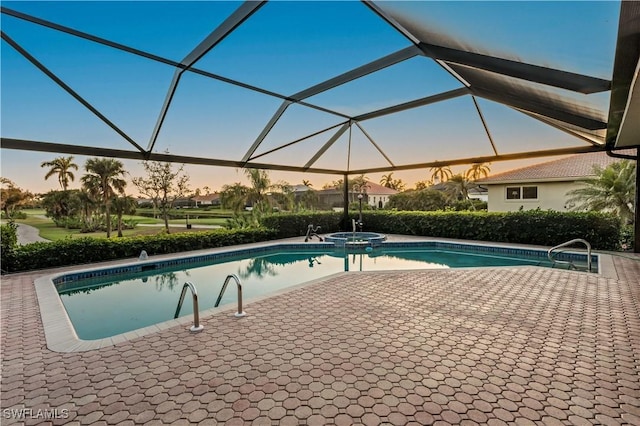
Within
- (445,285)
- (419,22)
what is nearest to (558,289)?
(445,285)

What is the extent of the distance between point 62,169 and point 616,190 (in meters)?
17.9

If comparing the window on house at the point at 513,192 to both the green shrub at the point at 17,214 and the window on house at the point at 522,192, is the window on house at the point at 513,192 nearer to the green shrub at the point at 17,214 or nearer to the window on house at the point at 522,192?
the window on house at the point at 522,192

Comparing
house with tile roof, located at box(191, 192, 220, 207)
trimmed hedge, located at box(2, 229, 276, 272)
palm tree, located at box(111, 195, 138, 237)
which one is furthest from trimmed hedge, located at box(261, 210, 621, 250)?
palm tree, located at box(111, 195, 138, 237)

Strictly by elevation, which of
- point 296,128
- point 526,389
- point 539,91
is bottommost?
point 526,389

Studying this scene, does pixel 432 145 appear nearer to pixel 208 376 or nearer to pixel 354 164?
pixel 354 164

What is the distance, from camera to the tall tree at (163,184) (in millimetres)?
12922

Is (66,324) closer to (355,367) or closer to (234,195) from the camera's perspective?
(355,367)

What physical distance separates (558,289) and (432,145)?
6.02 meters

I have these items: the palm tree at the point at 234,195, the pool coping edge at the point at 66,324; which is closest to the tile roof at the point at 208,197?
the palm tree at the point at 234,195

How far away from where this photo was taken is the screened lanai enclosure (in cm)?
301

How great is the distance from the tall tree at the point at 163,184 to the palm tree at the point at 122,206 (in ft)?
3.06

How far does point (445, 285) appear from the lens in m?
5.71

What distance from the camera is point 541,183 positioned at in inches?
611

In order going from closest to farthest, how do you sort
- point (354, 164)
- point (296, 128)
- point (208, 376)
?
1. point (208, 376)
2. point (296, 128)
3. point (354, 164)
